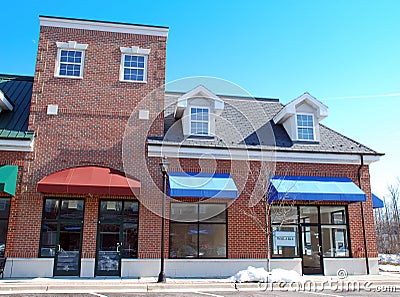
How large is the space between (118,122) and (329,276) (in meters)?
11.4

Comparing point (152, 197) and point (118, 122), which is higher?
point (118, 122)

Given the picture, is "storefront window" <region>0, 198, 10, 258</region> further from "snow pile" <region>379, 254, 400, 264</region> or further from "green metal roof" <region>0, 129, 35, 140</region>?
"snow pile" <region>379, 254, 400, 264</region>

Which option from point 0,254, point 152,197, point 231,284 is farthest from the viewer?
point 152,197

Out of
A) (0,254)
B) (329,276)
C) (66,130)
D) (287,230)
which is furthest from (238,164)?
(0,254)

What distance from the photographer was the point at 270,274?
13641mm

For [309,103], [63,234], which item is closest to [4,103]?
[63,234]

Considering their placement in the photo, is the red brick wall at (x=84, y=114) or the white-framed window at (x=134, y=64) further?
the white-framed window at (x=134, y=64)

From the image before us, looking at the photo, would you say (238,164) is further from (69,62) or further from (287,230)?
(69,62)

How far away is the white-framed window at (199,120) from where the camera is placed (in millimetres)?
17078

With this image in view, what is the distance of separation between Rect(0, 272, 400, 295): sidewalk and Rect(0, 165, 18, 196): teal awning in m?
3.26

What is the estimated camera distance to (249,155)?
16.4 m

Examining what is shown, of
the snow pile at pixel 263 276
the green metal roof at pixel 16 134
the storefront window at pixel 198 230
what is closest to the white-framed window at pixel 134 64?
the green metal roof at pixel 16 134

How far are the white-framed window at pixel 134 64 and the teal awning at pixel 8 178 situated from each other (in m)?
6.30

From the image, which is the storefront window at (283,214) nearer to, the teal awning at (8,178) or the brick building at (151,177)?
Answer: the brick building at (151,177)
